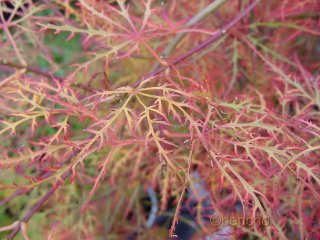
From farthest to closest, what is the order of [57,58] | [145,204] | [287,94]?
1. [57,58]
2. [145,204]
3. [287,94]

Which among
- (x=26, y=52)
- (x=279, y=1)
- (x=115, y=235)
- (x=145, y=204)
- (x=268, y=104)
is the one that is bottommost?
(x=145, y=204)

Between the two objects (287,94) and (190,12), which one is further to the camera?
(190,12)

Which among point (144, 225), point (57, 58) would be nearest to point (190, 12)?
point (144, 225)

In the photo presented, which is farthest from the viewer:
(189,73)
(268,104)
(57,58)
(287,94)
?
(57,58)

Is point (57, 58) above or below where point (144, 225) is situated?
above

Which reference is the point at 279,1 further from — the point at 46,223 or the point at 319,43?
the point at 46,223
